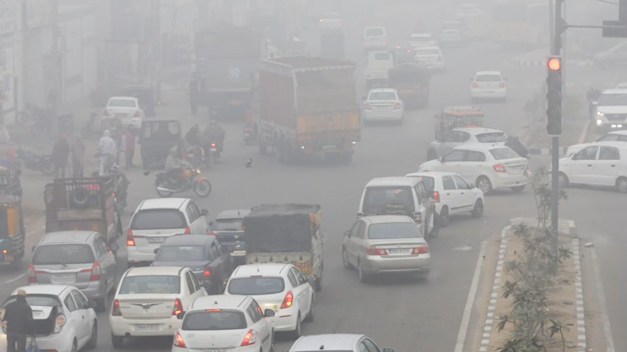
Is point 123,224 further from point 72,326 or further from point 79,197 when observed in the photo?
point 72,326

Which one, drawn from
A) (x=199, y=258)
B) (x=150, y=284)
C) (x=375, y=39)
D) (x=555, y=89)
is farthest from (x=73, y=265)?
(x=375, y=39)

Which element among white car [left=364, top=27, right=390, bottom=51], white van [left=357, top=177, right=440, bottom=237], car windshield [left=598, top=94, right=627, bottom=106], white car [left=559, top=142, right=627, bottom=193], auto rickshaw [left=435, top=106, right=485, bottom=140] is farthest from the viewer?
white car [left=364, top=27, right=390, bottom=51]

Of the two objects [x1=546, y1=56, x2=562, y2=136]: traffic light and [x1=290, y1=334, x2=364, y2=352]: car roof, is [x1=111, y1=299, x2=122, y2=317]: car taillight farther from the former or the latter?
[x1=546, y1=56, x2=562, y2=136]: traffic light

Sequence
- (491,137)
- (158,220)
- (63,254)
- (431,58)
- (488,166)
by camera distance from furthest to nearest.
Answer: (431,58)
(491,137)
(488,166)
(158,220)
(63,254)

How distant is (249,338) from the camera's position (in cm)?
1500

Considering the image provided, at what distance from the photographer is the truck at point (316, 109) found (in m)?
37.2

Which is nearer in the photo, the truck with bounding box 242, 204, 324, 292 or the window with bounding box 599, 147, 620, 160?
the truck with bounding box 242, 204, 324, 292

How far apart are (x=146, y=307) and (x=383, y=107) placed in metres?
31.2

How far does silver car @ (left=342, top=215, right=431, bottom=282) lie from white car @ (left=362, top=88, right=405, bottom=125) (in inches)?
972

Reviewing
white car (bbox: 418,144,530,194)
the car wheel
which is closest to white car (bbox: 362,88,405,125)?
white car (bbox: 418,144,530,194)

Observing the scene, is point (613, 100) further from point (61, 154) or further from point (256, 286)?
point (256, 286)

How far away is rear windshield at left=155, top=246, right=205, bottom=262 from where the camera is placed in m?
20.8

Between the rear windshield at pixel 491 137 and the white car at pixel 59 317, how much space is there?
21826mm

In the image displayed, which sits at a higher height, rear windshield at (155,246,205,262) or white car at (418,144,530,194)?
white car at (418,144,530,194)
